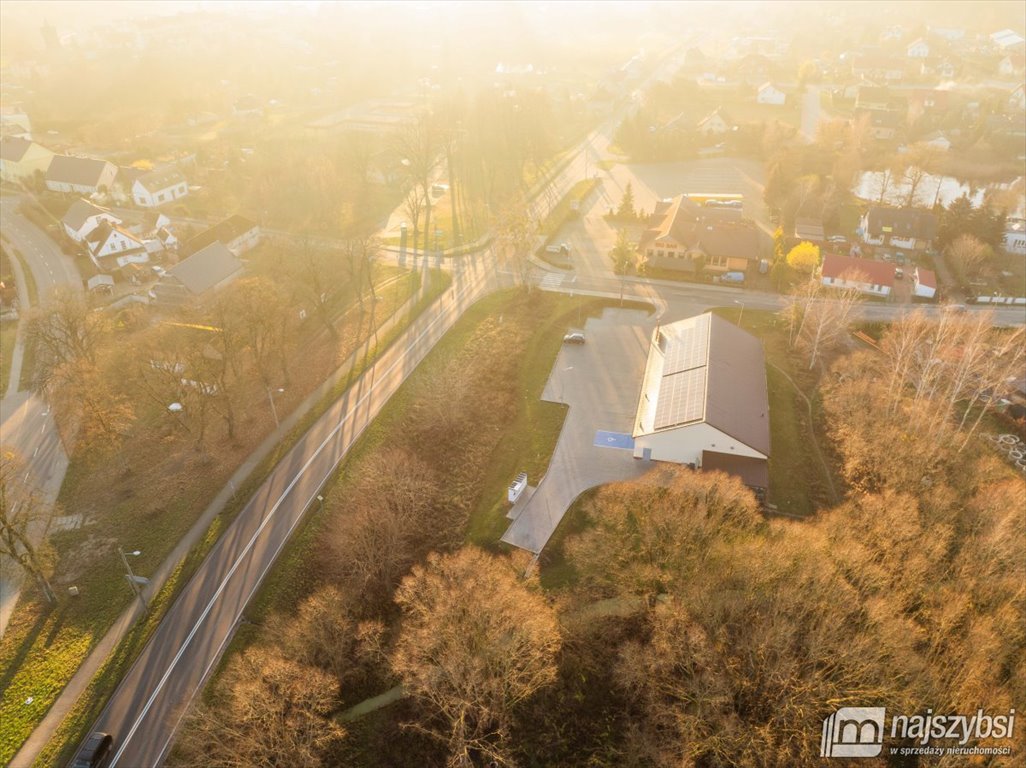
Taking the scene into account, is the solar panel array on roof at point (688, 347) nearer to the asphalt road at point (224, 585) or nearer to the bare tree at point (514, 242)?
the bare tree at point (514, 242)

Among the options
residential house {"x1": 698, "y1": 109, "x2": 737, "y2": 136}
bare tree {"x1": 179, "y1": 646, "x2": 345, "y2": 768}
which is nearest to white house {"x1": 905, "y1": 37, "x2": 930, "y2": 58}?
residential house {"x1": 698, "y1": 109, "x2": 737, "y2": 136}

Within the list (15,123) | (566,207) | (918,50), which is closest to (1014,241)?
(566,207)

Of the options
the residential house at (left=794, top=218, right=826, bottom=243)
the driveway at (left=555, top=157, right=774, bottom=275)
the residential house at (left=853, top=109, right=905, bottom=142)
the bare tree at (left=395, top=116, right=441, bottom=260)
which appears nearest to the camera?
the residential house at (left=794, top=218, right=826, bottom=243)

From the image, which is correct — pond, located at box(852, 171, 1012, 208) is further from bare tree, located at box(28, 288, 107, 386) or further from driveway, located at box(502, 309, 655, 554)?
bare tree, located at box(28, 288, 107, 386)

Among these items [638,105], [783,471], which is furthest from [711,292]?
[638,105]

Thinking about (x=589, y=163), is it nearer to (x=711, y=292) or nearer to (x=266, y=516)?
(x=711, y=292)

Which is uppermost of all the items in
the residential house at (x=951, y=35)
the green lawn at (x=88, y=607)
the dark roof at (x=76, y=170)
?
the residential house at (x=951, y=35)

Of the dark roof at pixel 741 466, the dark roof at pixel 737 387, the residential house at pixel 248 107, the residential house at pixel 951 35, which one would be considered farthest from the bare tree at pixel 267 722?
the residential house at pixel 951 35
